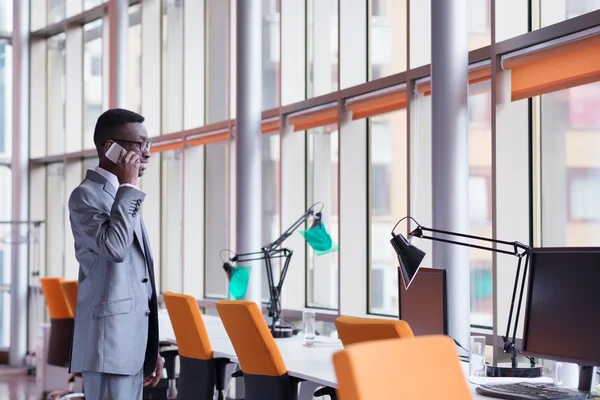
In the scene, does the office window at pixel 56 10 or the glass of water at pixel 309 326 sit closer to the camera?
the glass of water at pixel 309 326

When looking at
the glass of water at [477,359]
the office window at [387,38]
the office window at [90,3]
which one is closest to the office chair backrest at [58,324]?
the office window at [387,38]

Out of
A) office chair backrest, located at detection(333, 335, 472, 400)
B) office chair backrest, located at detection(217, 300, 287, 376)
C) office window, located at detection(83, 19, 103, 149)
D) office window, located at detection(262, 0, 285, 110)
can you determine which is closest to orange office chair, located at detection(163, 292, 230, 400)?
office chair backrest, located at detection(217, 300, 287, 376)

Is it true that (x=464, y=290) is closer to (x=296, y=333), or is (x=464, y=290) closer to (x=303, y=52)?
(x=296, y=333)

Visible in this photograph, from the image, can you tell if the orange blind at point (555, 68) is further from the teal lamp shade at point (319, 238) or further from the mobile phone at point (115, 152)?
the mobile phone at point (115, 152)

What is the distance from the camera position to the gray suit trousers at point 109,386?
8.96 feet

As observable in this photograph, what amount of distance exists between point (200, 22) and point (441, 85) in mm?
4141

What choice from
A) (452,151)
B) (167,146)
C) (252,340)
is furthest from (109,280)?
(167,146)

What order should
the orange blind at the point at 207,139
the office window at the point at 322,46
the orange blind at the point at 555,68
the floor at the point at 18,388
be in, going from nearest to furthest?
the orange blind at the point at 555,68
the office window at the point at 322,46
the orange blind at the point at 207,139
the floor at the point at 18,388

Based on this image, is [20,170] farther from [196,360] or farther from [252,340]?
[252,340]

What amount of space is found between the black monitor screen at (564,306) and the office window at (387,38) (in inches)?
120

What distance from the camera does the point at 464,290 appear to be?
4582mm

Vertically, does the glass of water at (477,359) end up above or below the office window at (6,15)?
below

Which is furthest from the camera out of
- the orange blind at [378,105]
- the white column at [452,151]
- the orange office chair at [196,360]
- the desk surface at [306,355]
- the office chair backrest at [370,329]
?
the orange blind at [378,105]

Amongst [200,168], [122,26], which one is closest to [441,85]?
[200,168]
